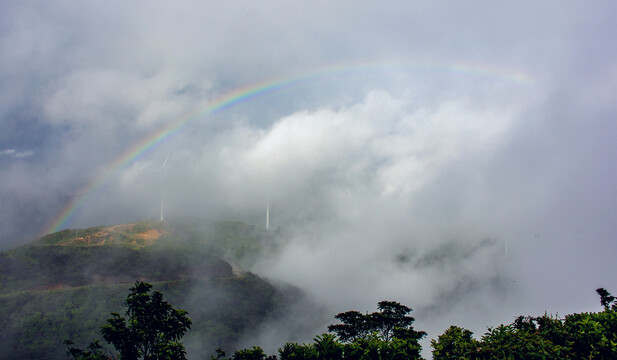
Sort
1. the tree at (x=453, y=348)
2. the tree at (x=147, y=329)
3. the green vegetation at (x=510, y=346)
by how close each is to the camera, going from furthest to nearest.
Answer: the tree at (x=147, y=329), the tree at (x=453, y=348), the green vegetation at (x=510, y=346)

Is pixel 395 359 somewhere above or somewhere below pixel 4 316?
below

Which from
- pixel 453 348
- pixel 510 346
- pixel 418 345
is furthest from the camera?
pixel 418 345

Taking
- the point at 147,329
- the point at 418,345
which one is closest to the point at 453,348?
the point at 418,345

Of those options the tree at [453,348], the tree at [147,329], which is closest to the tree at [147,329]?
the tree at [147,329]

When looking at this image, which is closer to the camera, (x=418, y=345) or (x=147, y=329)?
(x=418, y=345)

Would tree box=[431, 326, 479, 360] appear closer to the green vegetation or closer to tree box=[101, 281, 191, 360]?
the green vegetation

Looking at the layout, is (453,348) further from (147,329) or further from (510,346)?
(147,329)

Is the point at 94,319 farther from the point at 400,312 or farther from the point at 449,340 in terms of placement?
the point at 449,340

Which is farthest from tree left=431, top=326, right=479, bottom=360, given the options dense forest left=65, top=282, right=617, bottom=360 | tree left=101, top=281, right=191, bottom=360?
tree left=101, top=281, right=191, bottom=360

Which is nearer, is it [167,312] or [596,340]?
[596,340]

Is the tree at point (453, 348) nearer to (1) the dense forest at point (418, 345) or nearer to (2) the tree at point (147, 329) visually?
(1) the dense forest at point (418, 345)

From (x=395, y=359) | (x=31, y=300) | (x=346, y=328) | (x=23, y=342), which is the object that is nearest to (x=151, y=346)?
(x=395, y=359)
